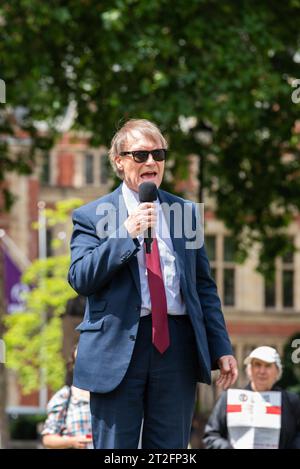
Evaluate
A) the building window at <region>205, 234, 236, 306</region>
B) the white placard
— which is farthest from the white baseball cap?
the building window at <region>205, 234, 236, 306</region>

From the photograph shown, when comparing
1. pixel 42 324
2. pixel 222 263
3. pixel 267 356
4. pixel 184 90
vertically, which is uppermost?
pixel 184 90

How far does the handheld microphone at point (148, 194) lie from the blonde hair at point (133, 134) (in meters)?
0.25

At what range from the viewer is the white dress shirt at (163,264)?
5.36 metres

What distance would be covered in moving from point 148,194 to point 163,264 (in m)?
0.37

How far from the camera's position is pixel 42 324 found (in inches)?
1543

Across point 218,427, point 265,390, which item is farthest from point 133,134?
point 218,427

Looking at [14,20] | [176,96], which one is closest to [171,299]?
[176,96]

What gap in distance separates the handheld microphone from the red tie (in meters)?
0.10

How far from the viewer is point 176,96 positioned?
685 inches

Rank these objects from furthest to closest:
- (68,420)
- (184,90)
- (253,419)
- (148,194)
Answer: (184,90)
(253,419)
(68,420)
(148,194)

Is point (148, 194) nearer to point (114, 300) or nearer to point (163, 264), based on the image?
point (163, 264)

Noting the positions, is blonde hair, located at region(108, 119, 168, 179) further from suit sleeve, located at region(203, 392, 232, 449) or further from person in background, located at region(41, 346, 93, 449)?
suit sleeve, located at region(203, 392, 232, 449)

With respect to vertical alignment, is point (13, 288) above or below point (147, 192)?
above

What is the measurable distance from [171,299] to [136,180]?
536 mm
